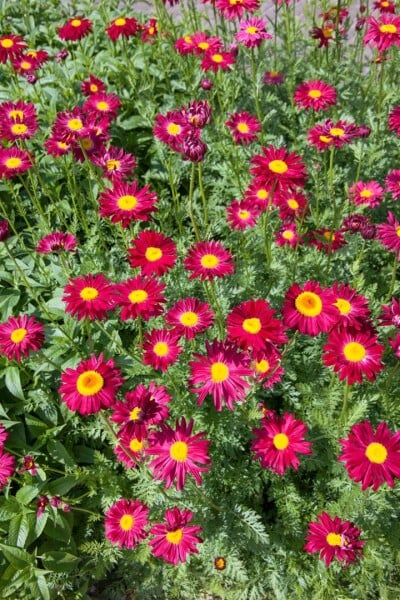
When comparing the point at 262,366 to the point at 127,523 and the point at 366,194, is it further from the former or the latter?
the point at 366,194

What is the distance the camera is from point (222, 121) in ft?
13.0

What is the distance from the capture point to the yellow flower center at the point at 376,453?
1.80m

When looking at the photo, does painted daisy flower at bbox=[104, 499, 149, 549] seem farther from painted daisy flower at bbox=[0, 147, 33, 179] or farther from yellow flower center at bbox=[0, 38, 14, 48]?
yellow flower center at bbox=[0, 38, 14, 48]

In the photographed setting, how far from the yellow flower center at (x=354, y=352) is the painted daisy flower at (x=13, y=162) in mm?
1854

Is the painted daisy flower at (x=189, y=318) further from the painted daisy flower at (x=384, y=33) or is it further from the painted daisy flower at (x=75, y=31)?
the painted daisy flower at (x=75, y=31)

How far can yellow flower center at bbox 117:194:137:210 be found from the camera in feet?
7.92

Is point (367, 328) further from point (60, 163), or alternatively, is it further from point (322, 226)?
point (60, 163)

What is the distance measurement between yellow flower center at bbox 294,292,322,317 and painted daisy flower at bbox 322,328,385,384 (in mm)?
129

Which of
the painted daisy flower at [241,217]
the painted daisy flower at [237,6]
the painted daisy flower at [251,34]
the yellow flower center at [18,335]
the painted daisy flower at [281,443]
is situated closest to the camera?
the painted daisy flower at [281,443]

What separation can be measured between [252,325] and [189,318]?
0.42 metres

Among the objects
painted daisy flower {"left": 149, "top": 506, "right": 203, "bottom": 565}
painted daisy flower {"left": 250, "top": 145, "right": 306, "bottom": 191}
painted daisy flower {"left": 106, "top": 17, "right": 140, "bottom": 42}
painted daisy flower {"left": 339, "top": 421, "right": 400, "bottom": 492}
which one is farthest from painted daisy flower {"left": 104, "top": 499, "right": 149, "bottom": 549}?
painted daisy flower {"left": 106, "top": 17, "right": 140, "bottom": 42}

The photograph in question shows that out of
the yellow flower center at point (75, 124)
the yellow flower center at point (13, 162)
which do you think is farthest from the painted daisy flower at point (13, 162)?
the yellow flower center at point (75, 124)

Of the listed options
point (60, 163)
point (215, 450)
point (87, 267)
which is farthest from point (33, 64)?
point (215, 450)

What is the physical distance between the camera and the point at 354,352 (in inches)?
78.0
